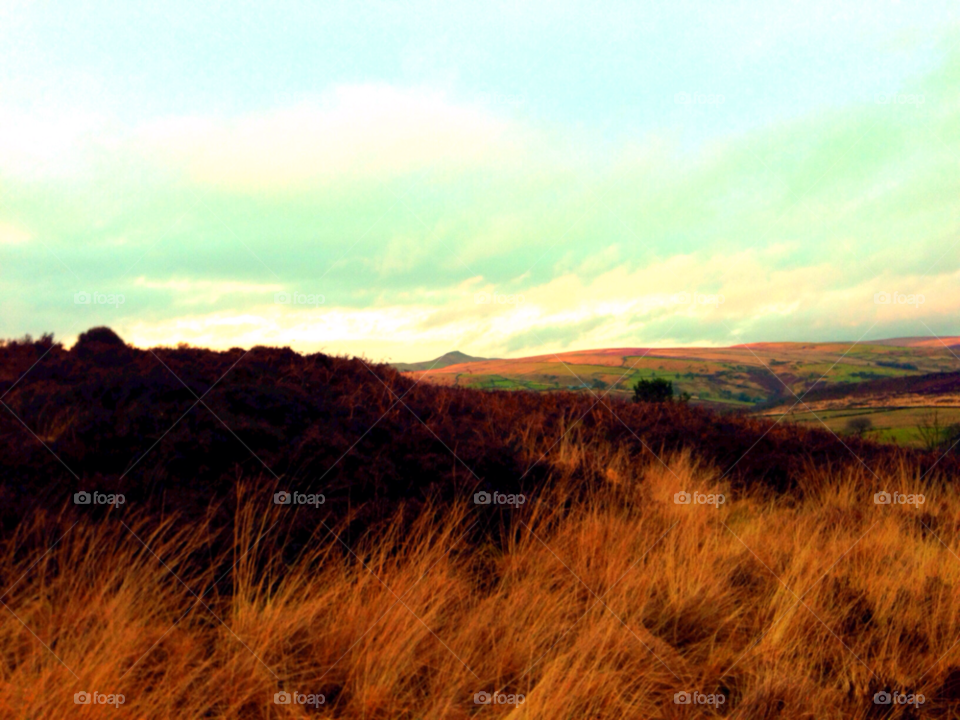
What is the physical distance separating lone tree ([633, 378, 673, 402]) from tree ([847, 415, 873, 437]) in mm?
3907

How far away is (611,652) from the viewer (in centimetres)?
448

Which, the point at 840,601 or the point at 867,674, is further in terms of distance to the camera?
the point at 840,601

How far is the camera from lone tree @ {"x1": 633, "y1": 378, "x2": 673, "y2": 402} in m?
16.2

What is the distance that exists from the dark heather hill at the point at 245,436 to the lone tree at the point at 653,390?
5.36 meters

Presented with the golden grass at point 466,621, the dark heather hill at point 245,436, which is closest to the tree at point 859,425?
the dark heather hill at point 245,436

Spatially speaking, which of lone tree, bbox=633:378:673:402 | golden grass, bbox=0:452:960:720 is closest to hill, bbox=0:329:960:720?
golden grass, bbox=0:452:960:720

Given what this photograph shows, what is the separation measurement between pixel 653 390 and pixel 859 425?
15.2 ft

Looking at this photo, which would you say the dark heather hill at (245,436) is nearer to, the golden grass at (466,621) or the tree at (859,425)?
the golden grass at (466,621)

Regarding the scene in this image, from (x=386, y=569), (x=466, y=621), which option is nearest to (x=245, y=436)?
(x=386, y=569)

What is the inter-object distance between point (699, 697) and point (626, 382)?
40.0 ft

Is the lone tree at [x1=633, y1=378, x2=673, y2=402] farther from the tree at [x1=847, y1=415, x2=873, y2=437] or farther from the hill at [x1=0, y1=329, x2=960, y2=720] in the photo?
the hill at [x1=0, y1=329, x2=960, y2=720]

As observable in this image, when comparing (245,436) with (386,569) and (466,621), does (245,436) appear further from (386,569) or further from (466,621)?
(466,621)

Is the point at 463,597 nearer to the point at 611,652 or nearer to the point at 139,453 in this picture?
the point at 611,652

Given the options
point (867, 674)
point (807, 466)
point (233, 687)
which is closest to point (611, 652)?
point (867, 674)
